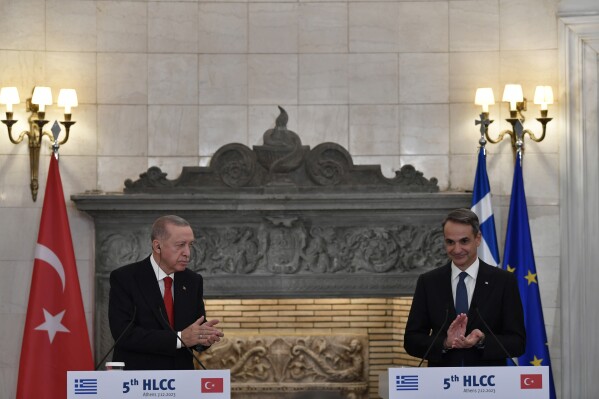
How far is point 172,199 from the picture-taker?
7152 millimetres

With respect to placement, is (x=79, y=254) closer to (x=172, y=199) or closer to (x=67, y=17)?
(x=172, y=199)

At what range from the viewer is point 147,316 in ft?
14.1

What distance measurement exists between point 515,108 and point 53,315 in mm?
3432

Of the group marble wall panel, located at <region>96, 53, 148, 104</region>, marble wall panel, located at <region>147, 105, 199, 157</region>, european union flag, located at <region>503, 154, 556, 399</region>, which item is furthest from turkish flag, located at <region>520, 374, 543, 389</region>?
marble wall panel, located at <region>96, 53, 148, 104</region>

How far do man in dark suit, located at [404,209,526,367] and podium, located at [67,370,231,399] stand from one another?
0.93 meters

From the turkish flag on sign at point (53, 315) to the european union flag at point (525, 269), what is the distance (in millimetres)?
2928

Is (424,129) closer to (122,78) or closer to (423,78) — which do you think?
(423,78)

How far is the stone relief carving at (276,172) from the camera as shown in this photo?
23.7 ft

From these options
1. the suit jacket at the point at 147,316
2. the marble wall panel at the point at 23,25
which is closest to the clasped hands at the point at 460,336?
the suit jacket at the point at 147,316

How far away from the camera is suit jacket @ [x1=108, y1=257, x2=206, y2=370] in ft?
13.6

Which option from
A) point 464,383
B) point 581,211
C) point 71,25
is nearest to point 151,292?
point 464,383

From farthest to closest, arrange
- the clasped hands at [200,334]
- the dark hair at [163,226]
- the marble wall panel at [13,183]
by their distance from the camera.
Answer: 1. the marble wall panel at [13,183]
2. the dark hair at [163,226]
3. the clasped hands at [200,334]

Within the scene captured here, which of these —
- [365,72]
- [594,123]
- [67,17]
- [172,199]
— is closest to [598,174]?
[594,123]

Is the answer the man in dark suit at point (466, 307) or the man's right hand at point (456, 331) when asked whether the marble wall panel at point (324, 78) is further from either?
the man's right hand at point (456, 331)
